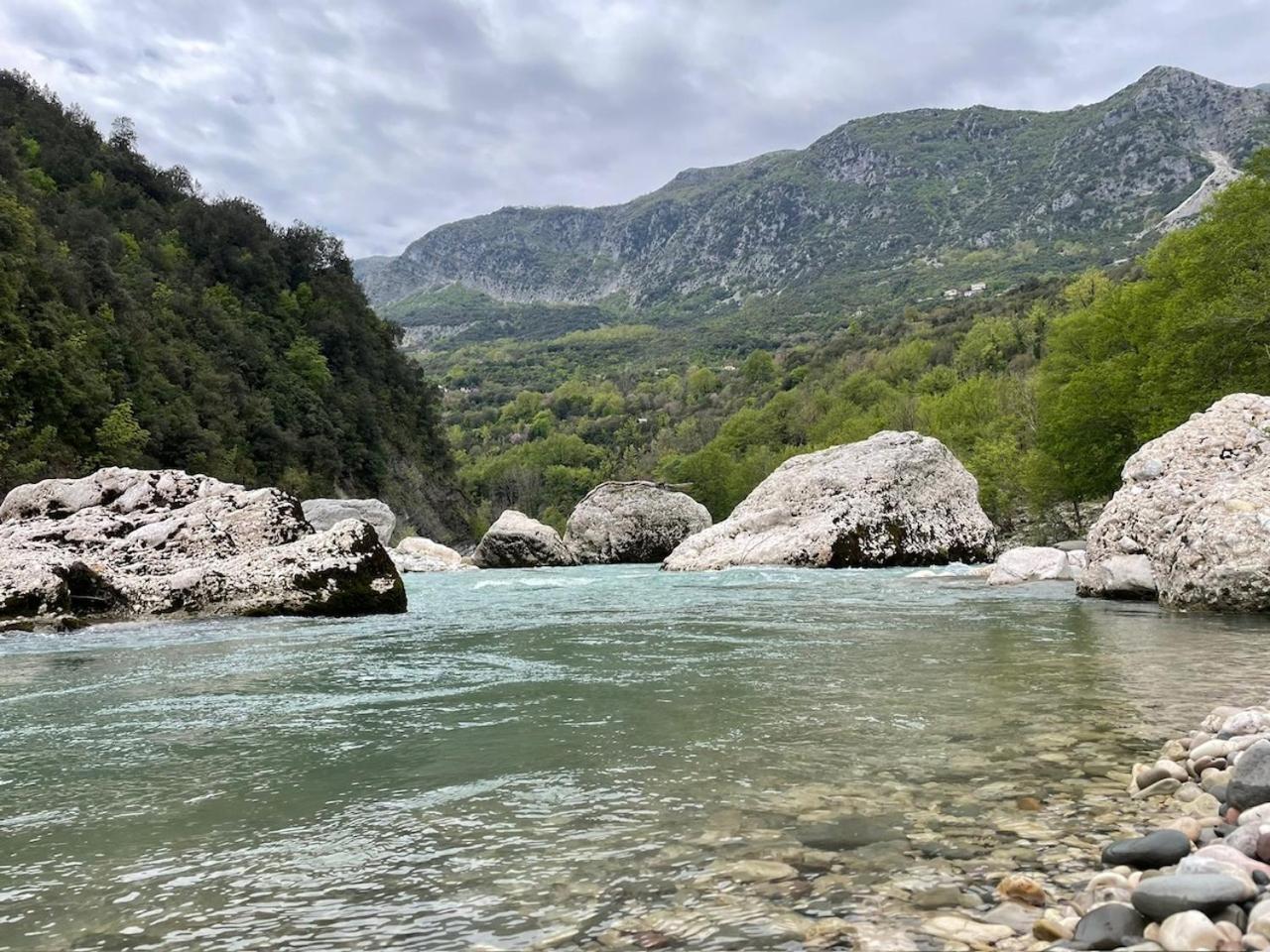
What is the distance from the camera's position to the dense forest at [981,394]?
23.3m

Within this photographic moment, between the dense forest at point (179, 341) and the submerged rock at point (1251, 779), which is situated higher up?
the dense forest at point (179, 341)

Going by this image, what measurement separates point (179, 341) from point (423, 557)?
20.3 m

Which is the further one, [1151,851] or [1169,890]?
[1151,851]

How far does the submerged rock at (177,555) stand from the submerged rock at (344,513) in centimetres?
1900

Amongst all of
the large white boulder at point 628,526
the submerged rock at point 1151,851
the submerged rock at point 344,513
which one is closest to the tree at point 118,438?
the submerged rock at point 344,513

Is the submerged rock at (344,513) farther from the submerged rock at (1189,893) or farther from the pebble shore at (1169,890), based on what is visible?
the submerged rock at (1189,893)

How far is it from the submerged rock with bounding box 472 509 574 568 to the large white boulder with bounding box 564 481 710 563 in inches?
66.8

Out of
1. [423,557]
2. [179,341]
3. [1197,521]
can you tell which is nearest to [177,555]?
[1197,521]

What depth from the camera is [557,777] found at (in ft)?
14.8

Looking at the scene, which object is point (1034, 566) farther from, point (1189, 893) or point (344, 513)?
point (344, 513)

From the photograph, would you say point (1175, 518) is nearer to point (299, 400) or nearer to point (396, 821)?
point (396, 821)

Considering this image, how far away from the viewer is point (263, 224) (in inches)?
2598

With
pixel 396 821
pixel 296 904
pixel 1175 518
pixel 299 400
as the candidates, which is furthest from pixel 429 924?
pixel 299 400

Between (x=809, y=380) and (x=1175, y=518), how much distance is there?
3473 inches
